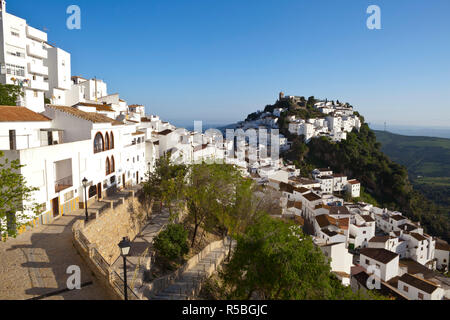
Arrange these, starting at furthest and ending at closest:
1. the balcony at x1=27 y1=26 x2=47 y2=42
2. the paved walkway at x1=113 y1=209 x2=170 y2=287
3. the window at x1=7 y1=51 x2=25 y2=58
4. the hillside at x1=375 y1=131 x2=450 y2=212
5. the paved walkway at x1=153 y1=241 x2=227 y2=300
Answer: the hillside at x1=375 y1=131 x2=450 y2=212 → the balcony at x1=27 y1=26 x2=47 y2=42 → the window at x1=7 y1=51 x2=25 y2=58 → the paved walkway at x1=113 y1=209 x2=170 y2=287 → the paved walkway at x1=153 y1=241 x2=227 y2=300

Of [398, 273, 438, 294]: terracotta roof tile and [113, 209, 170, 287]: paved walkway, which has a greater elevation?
[113, 209, 170, 287]: paved walkway

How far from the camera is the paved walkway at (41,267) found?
9.58 meters

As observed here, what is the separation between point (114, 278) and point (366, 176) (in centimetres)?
8532

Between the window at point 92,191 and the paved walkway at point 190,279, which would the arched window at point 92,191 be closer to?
the window at point 92,191

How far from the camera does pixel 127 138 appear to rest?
27.6 meters

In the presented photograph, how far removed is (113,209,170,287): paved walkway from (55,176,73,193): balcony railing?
5744 millimetres

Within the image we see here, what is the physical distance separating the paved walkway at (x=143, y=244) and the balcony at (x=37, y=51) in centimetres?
2887

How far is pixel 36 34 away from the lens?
123ft

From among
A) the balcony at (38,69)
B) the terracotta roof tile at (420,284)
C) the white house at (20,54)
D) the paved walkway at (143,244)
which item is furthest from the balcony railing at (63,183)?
the terracotta roof tile at (420,284)

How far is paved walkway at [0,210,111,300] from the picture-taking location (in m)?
9.58

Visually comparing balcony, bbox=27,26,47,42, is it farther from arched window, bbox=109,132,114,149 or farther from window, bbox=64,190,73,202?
window, bbox=64,190,73,202

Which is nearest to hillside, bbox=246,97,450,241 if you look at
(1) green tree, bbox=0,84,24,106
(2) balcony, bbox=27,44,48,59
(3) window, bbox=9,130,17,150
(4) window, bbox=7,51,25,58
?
(2) balcony, bbox=27,44,48,59
